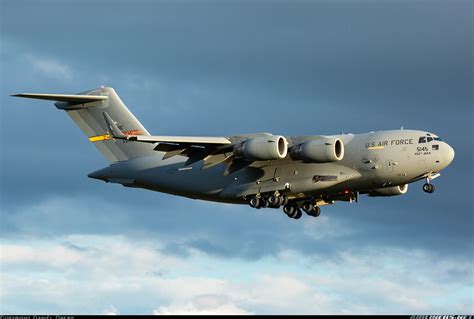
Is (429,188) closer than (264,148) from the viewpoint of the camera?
No

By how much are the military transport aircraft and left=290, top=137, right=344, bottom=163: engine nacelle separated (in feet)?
0.10

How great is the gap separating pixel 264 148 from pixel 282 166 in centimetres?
183

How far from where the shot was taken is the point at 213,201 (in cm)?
3550

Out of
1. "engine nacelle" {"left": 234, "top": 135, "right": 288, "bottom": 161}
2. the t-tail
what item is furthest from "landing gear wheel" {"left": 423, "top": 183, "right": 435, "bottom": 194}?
the t-tail

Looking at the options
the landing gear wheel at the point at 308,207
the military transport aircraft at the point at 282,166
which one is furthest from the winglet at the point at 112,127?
the landing gear wheel at the point at 308,207

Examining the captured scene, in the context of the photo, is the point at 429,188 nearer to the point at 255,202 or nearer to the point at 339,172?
the point at 339,172

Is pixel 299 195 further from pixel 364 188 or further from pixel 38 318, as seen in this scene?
pixel 38 318

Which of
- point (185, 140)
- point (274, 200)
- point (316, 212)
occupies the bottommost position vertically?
point (274, 200)

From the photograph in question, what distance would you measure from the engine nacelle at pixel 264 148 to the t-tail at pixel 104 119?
5.95m

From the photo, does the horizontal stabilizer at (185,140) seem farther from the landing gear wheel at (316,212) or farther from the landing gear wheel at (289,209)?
the landing gear wheel at (316,212)

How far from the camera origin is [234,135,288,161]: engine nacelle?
3175 centimetres

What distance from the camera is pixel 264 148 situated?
104 feet

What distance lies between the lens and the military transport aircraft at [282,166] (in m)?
32.1

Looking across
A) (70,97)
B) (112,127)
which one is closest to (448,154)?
(112,127)
